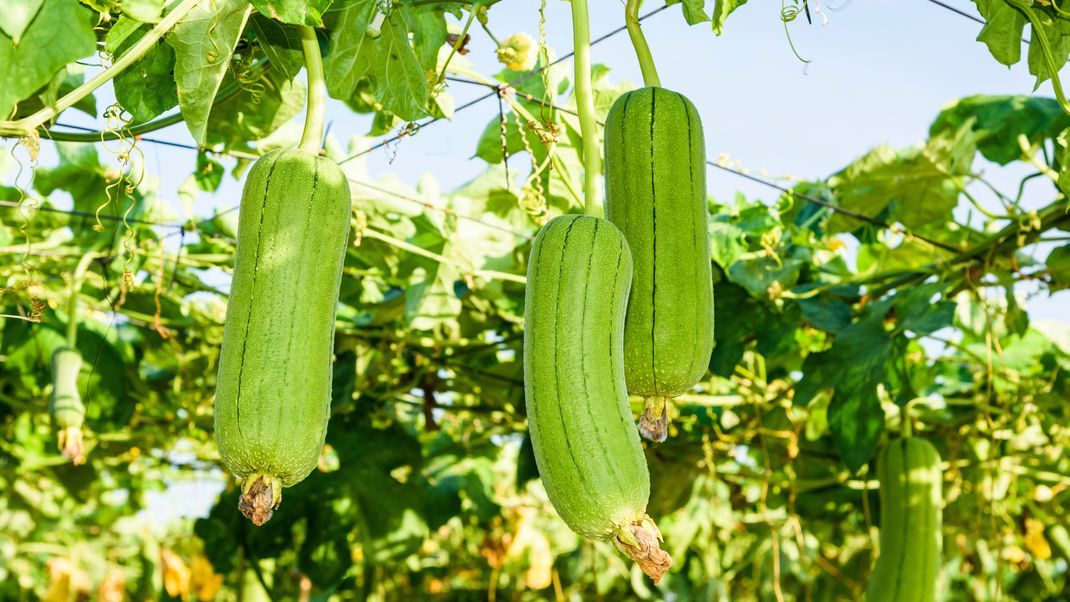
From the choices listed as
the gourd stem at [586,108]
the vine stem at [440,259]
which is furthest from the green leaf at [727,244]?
the gourd stem at [586,108]

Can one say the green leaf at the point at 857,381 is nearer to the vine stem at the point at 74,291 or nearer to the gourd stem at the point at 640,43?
the gourd stem at the point at 640,43

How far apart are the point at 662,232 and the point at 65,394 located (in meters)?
1.92

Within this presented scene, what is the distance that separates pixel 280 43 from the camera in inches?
64.7

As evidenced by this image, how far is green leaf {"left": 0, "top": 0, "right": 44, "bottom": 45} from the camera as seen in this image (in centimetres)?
98

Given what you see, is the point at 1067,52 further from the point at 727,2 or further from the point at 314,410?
the point at 314,410

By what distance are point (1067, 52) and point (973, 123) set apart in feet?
4.05

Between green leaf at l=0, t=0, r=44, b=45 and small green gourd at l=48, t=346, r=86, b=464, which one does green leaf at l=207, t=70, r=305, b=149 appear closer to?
small green gourd at l=48, t=346, r=86, b=464

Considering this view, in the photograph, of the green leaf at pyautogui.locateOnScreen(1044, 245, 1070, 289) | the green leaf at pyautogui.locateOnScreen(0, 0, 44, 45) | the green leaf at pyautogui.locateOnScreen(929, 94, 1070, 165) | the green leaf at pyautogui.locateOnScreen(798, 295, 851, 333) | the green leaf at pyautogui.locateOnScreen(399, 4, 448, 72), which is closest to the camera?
the green leaf at pyautogui.locateOnScreen(0, 0, 44, 45)

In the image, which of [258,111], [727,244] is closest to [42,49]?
[258,111]

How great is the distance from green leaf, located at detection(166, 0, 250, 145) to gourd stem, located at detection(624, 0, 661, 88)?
484mm

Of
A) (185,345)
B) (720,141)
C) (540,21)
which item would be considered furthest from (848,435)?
(185,345)

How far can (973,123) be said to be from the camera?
279 centimetres

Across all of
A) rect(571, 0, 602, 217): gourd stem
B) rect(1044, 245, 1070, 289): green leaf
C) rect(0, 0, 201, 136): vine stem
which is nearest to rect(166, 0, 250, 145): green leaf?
rect(0, 0, 201, 136): vine stem

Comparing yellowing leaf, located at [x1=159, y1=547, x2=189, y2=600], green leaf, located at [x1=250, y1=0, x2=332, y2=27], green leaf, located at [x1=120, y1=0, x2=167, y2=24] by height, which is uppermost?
green leaf, located at [x1=120, y1=0, x2=167, y2=24]
